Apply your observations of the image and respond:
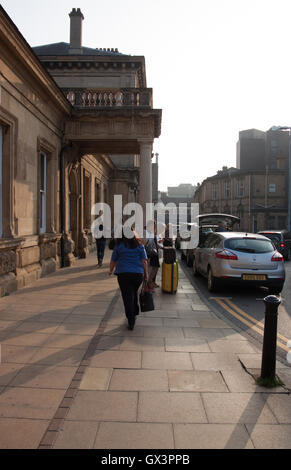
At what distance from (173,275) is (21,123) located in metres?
5.28

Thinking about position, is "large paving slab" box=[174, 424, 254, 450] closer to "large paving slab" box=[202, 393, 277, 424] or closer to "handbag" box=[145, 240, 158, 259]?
"large paving slab" box=[202, 393, 277, 424]

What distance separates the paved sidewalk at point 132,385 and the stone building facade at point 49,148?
302 centimetres

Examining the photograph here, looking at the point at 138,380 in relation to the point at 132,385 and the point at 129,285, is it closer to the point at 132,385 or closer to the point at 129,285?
the point at 132,385

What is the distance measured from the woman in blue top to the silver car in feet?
11.1

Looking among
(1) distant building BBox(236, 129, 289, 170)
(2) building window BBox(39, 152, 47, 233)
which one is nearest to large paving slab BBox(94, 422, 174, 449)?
(2) building window BBox(39, 152, 47, 233)

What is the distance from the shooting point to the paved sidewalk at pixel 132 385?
116 inches

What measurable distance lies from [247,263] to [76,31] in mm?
26126

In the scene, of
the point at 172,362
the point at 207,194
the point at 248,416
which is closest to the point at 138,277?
the point at 172,362

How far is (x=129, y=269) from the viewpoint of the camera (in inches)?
225

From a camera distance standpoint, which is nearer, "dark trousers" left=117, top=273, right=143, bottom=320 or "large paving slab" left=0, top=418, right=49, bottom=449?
"large paving slab" left=0, top=418, right=49, bottom=449

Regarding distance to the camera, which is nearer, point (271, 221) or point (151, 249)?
point (151, 249)

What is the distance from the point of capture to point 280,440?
2.91m

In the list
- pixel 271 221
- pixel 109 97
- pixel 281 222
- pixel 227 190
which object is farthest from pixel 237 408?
pixel 227 190

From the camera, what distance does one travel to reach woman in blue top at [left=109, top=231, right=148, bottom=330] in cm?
573
